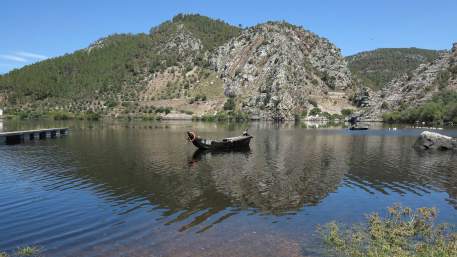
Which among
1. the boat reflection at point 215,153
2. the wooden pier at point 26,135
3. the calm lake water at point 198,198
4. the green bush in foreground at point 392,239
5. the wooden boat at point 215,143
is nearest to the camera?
the green bush in foreground at point 392,239

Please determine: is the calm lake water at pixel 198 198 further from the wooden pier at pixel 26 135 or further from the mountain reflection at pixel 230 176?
the wooden pier at pixel 26 135

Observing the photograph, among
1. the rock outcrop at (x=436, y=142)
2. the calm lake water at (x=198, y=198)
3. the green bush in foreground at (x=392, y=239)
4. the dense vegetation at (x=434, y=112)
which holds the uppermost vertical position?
the dense vegetation at (x=434, y=112)

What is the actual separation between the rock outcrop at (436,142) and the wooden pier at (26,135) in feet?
248

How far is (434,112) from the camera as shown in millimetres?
163250

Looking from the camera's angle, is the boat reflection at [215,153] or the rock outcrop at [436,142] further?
the rock outcrop at [436,142]

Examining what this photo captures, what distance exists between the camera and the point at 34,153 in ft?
195

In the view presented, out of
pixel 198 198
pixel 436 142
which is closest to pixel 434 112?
pixel 436 142

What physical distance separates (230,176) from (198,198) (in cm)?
1083

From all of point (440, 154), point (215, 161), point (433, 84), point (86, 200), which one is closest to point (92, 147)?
point (215, 161)

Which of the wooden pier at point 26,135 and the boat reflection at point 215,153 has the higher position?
the wooden pier at point 26,135

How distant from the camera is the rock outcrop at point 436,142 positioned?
65219 millimetres

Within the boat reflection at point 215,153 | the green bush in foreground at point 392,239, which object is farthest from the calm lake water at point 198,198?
the green bush in foreground at point 392,239

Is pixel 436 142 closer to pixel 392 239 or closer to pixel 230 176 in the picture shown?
pixel 230 176

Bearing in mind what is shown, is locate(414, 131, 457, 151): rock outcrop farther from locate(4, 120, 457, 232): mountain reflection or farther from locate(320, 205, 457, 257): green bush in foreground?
locate(320, 205, 457, 257): green bush in foreground
